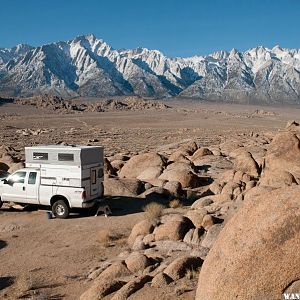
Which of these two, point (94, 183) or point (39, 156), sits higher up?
point (39, 156)

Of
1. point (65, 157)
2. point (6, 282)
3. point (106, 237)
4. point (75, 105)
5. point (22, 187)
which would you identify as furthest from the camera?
point (75, 105)

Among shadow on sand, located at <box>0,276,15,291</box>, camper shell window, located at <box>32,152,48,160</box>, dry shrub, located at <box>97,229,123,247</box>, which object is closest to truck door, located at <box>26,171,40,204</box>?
camper shell window, located at <box>32,152,48,160</box>

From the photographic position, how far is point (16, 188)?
17.0 metres

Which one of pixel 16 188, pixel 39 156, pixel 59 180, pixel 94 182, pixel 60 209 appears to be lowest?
pixel 60 209

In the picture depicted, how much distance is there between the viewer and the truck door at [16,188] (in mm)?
16922

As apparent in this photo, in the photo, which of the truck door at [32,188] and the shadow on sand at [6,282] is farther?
the truck door at [32,188]

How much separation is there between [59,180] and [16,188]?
1.94 meters

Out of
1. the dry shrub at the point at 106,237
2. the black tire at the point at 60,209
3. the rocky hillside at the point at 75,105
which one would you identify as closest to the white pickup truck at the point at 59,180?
the black tire at the point at 60,209

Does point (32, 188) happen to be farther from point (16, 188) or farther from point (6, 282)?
point (6, 282)

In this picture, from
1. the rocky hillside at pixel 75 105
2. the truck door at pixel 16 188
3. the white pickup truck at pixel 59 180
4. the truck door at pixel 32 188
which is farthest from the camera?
the rocky hillside at pixel 75 105

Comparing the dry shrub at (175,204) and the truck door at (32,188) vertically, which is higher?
the truck door at (32,188)

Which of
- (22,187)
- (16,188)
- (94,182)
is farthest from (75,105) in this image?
(94,182)

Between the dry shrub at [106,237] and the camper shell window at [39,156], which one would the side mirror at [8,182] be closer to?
the camper shell window at [39,156]

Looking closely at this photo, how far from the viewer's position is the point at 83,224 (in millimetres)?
15234
